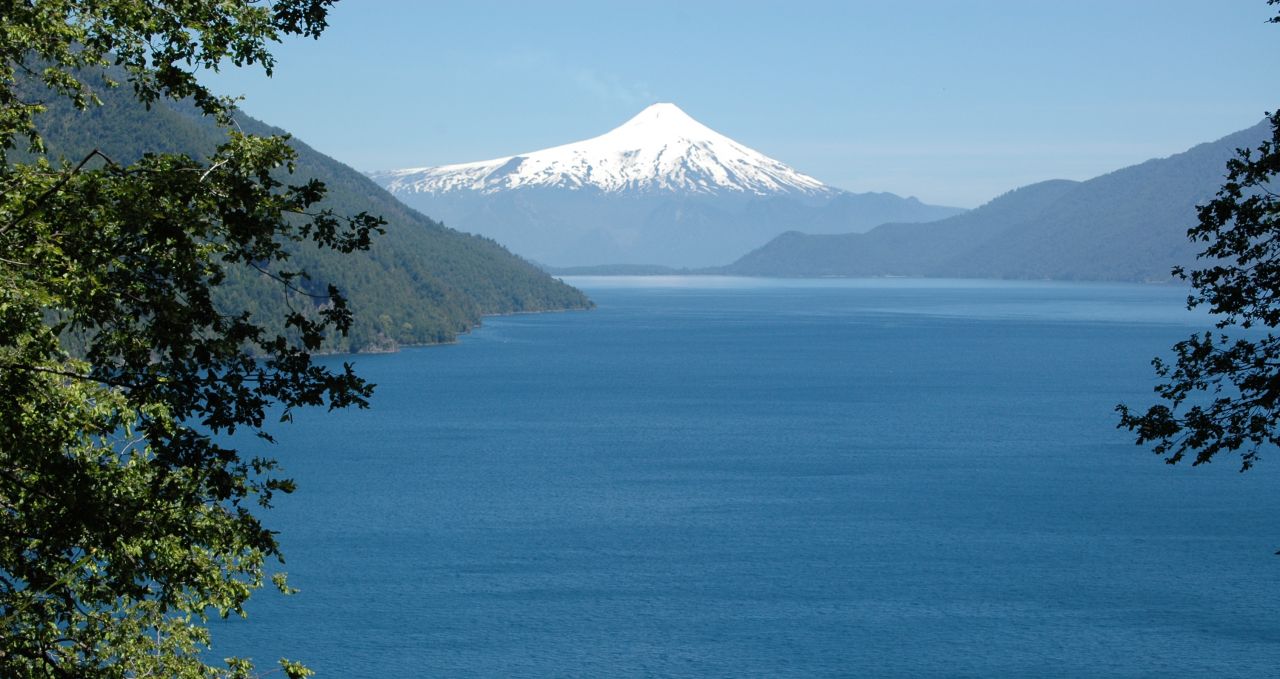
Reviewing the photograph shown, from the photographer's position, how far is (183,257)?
1038 cm

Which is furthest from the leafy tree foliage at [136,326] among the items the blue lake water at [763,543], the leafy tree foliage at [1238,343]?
the blue lake water at [763,543]

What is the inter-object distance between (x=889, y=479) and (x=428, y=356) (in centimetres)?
9183

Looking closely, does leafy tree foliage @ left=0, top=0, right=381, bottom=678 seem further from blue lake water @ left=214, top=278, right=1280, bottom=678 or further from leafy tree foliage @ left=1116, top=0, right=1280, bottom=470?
blue lake water @ left=214, top=278, right=1280, bottom=678

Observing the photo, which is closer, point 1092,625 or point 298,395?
point 298,395

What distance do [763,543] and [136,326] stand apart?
Result: 44668 millimetres

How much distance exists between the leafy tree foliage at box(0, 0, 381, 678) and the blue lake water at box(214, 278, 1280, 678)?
28.2 m

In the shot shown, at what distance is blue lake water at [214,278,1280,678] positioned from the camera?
4091 cm

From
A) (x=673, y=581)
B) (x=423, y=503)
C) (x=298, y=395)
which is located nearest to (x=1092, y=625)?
(x=673, y=581)

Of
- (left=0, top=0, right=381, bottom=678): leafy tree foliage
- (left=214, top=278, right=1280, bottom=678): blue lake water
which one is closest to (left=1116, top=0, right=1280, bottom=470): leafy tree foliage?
(left=0, top=0, right=381, bottom=678): leafy tree foliage

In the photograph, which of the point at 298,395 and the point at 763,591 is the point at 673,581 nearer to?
the point at 763,591

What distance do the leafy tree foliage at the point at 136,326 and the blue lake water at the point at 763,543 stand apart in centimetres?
2822

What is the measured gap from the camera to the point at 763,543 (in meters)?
54.6

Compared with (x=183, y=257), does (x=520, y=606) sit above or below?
below

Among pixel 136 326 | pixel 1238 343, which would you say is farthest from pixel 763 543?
pixel 136 326
